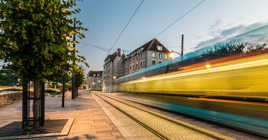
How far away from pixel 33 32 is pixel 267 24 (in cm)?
665

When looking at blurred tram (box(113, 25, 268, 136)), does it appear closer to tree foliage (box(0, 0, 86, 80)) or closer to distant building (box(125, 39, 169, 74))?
tree foliage (box(0, 0, 86, 80))

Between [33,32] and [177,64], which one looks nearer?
[33,32]

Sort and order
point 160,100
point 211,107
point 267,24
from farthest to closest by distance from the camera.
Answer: point 160,100
point 211,107
point 267,24

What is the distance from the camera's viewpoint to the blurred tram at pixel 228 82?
4.09 meters

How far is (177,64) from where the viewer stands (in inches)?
321

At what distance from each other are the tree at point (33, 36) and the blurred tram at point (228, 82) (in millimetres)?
4921

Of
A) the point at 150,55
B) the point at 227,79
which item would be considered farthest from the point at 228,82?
the point at 150,55

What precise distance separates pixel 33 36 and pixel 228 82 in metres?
6.09

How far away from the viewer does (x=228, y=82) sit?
16.3ft

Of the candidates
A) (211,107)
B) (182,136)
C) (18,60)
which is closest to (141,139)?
(182,136)

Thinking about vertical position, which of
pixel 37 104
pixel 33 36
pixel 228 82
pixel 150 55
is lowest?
pixel 37 104

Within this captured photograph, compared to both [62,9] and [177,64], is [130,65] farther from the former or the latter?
[62,9]

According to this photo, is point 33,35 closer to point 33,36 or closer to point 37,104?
point 33,36

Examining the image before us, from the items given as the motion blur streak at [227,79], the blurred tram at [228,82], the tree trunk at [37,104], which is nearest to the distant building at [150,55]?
the motion blur streak at [227,79]
